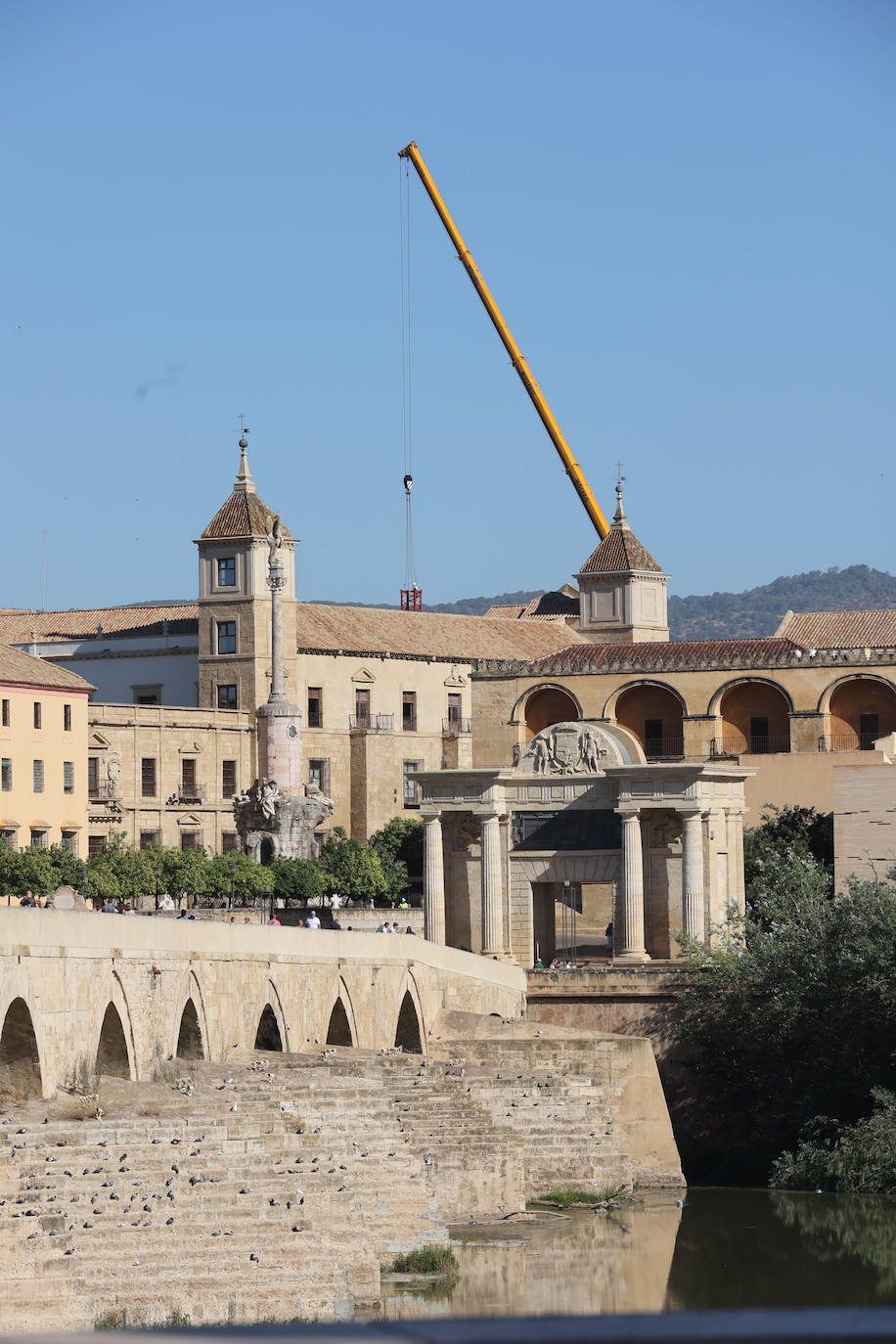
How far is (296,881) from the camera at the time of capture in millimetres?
67188

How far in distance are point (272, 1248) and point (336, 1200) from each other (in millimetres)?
2361

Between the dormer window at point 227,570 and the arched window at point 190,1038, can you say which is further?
the dormer window at point 227,570

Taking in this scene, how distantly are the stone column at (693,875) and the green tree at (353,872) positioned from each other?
69.0ft

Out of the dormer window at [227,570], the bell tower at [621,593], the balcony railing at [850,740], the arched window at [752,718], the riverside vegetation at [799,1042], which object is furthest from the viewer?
the bell tower at [621,593]

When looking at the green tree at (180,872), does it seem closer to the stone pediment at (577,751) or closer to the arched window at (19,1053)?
the stone pediment at (577,751)

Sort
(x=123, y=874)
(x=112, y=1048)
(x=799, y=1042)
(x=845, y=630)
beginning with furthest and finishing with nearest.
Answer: (x=845, y=630) < (x=123, y=874) < (x=799, y=1042) < (x=112, y=1048)

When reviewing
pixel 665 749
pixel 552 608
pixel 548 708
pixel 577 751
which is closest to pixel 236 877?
pixel 577 751

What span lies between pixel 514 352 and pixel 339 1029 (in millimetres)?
69143

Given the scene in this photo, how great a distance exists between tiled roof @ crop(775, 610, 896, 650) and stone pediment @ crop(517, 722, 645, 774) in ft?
107

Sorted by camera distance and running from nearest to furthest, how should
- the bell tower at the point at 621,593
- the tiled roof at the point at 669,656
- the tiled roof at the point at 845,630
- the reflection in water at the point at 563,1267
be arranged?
the reflection in water at the point at 563,1267
the tiled roof at the point at 669,656
the tiled roof at the point at 845,630
the bell tower at the point at 621,593

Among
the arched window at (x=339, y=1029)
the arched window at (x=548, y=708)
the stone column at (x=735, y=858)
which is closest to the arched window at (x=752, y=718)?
the arched window at (x=548, y=708)

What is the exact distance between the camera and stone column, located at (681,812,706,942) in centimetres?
4909

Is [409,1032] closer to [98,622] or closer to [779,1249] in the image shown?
[779,1249]

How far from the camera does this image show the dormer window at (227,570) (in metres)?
84.2
